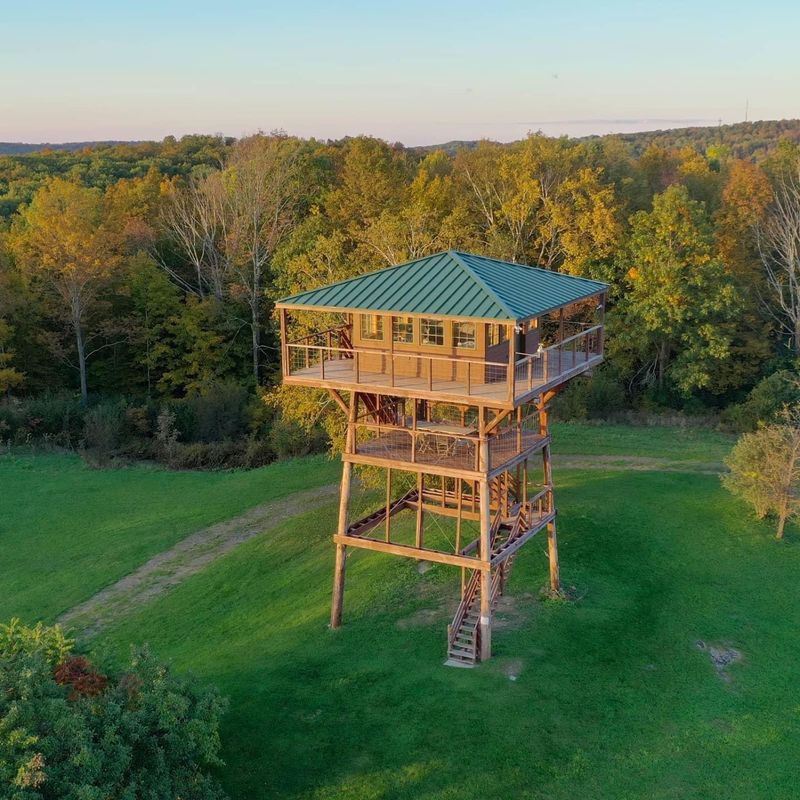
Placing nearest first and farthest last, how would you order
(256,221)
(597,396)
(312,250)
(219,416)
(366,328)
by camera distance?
(366,328), (312,250), (219,416), (597,396), (256,221)

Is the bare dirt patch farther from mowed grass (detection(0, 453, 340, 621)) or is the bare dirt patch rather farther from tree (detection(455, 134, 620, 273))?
tree (detection(455, 134, 620, 273))

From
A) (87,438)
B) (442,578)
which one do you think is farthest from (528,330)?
(87,438)

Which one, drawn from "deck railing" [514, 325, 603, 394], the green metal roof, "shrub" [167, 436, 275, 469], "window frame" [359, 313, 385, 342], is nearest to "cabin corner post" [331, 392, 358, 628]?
"window frame" [359, 313, 385, 342]

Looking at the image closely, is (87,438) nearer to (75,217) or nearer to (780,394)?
(75,217)

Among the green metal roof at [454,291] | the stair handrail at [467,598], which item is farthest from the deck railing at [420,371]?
the stair handrail at [467,598]

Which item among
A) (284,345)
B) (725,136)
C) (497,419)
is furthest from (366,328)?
(725,136)

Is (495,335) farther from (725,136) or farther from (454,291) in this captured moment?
(725,136)
